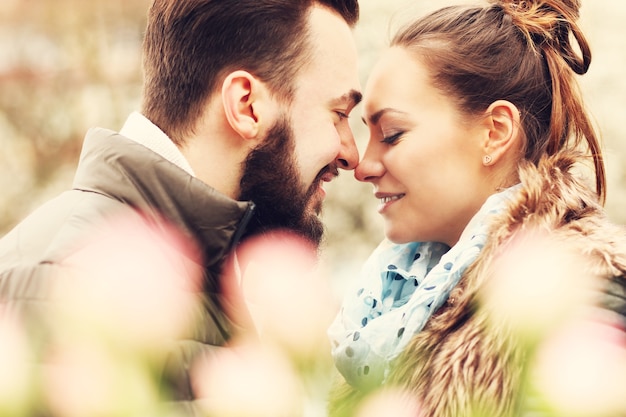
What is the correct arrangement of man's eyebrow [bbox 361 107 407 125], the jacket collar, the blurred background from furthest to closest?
the blurred background → man's eyebrow [bbox 361 107 407 125] → the jacket collar

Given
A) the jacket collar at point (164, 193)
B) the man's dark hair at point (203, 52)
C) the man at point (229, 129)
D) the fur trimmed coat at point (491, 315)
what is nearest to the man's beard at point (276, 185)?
the man at point (229, 129)

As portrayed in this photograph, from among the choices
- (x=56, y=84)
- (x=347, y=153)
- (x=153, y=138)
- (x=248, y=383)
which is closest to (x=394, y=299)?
(x=347, y=153)

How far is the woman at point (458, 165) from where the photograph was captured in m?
2.09

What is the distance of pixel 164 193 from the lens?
1951 mm

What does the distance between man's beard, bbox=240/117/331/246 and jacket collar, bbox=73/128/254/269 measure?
41 centimetres

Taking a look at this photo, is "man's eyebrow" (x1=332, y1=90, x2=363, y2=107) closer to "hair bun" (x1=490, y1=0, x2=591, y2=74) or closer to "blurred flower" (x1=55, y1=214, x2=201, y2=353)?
"hair bun" (x1=490, y1=0, x2=591, y2=74)

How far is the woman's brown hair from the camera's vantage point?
7.95 feet

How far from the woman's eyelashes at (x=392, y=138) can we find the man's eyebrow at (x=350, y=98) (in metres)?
0.19

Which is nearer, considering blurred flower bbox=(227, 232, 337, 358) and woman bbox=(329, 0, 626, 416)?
blurred flower bbox=(227, 232, 337, 358)

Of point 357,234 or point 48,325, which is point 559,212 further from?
point 357,234

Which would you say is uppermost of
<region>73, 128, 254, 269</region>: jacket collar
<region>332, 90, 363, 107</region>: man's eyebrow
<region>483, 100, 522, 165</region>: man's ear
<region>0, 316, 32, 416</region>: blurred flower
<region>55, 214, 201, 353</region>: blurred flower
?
<region>332, 90, 363, 107</region>: man's eyebrow

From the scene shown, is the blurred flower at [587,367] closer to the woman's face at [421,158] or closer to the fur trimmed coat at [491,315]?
the fur trimmed coat at [491,315]

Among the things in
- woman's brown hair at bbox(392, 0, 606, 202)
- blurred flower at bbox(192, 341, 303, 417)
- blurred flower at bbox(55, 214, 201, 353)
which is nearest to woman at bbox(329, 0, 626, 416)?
woman's brown hair at bbox(392, 0, 606, 202)

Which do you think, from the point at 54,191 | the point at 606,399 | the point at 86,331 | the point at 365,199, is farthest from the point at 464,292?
the point at 54,191
